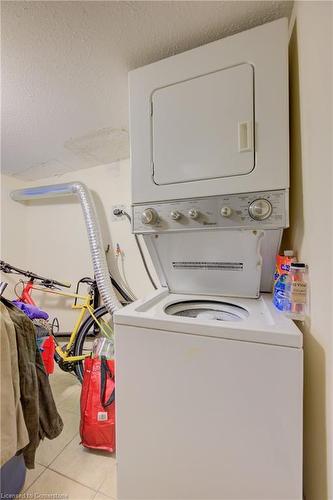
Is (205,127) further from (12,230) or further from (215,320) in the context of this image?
(12,230)

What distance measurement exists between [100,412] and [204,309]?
96 centimetres

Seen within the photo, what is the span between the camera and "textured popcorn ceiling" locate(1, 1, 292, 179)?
851 mm

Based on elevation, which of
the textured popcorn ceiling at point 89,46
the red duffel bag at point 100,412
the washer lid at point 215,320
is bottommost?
the red duffel bag at point 100,412

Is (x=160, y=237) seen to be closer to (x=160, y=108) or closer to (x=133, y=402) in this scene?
(x=160, y=108)

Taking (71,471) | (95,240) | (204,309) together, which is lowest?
(71,471)

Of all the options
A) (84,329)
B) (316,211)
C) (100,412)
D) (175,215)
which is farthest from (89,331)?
(316,211)

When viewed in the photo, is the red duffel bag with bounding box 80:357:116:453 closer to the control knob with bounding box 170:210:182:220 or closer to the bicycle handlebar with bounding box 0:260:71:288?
the control knob with bounding box 170:210:182:220

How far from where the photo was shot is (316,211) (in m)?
0.68

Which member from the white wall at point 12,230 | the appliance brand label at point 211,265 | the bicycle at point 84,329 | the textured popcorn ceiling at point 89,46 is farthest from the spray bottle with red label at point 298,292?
the white wall at point 12,230

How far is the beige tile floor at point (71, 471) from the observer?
1117 millimetres

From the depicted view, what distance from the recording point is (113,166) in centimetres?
229

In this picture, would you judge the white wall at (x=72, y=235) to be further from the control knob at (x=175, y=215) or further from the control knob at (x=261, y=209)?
the control knob at (x=261, y=209)

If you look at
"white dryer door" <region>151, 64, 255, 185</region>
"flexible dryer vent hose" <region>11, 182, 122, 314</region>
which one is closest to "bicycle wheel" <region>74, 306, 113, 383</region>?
"flexible dryer vent hose" <region>11, 182, 122, 314</region>

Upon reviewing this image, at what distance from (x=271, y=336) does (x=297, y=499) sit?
52 centimetres
